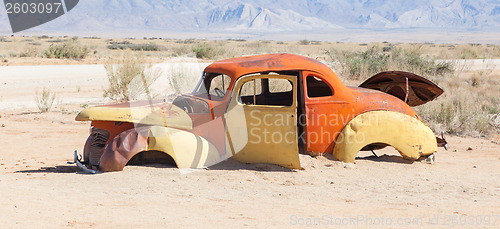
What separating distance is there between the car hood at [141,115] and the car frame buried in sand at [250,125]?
0.04ft

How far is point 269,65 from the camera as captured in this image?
767cm

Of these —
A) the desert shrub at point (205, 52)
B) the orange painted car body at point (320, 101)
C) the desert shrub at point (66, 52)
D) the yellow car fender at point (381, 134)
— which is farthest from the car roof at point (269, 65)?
the desert shrub at point (66, 52)

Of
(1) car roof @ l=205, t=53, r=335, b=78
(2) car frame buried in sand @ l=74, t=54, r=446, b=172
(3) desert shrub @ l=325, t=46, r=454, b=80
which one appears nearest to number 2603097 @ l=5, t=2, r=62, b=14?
(3) desert shrub @ l=325, t=46, r=454, b=80

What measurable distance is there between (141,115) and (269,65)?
191 cm

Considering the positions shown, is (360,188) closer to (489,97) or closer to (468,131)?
(468,131)

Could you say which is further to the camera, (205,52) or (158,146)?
(205,52)

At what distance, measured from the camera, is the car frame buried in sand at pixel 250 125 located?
7.38m

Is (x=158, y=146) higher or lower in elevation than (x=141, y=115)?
lower

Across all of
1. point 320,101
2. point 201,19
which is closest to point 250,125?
point 320,101

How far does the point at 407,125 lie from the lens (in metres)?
7.94

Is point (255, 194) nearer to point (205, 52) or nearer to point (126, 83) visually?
point (126, 83)

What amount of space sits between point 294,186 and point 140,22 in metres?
166

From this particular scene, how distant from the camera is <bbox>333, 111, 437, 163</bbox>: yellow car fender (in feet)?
25.6

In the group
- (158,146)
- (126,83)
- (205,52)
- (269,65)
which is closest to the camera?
(158,146)
